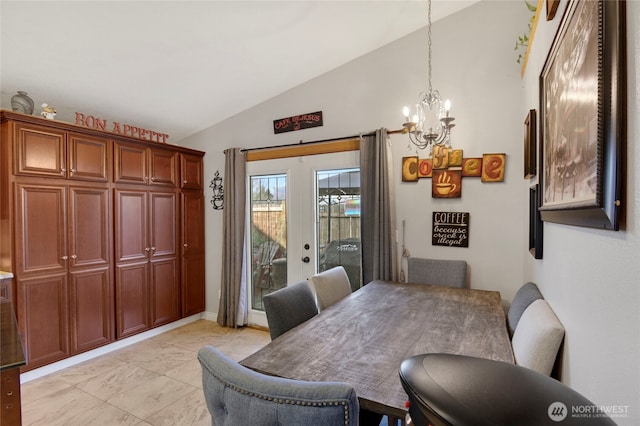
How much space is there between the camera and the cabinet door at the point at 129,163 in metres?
3.25

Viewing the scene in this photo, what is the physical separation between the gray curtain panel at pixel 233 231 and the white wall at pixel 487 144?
26cm

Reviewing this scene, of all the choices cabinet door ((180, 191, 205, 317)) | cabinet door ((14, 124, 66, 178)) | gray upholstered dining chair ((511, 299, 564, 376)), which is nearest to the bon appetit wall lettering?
cabinet door ((14, 124, 66, 178))

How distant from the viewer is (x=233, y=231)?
12.6ft

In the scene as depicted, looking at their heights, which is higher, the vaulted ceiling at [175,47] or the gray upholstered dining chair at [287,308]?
the vaulted ceiling at [175,47]

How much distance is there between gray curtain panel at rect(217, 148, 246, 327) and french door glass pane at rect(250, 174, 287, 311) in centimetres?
19

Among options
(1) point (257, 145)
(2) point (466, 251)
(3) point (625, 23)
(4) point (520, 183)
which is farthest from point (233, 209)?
(3) point (625, 23)

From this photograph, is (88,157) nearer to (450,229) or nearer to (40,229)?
(40,229)

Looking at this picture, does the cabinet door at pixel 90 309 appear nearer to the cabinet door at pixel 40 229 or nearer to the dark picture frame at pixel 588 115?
the cabinet door at pixel 40 229

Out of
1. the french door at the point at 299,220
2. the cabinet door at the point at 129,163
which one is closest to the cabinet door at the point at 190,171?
the cabinet door at the point at 129,163

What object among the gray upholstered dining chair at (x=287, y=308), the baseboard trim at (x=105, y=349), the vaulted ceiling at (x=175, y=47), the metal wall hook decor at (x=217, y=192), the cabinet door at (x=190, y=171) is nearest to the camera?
the gray upholstered dining chair at (x=287, y=308)

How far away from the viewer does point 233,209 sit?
385 centimetres

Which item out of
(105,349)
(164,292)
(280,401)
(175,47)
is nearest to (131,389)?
(105,349)

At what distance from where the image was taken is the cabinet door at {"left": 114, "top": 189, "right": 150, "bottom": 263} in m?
3.27

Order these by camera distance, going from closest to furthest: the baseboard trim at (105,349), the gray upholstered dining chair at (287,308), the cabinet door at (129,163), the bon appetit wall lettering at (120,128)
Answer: the gray upholstered dining chair at (287,308), the baseboard trim at (105,349), the bon appetit wall lettering at (120,128), the cabinet door at (129,163)
